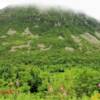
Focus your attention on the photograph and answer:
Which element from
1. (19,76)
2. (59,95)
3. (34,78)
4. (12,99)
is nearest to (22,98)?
(12,99)

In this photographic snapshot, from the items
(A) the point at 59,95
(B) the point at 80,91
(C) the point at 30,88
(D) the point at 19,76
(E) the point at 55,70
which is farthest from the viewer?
(E) the point at 55,70

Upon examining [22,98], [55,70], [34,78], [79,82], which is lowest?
[55,70]

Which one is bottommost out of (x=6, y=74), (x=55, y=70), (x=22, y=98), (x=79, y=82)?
(x=55, y=70)

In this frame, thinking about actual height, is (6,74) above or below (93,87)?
below

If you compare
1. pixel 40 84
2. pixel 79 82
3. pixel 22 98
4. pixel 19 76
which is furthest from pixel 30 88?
pixel 22 98

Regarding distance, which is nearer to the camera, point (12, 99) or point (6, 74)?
point (12, 99)

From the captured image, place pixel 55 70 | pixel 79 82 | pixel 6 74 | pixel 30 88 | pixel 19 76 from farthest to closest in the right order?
pixel 55 70 → pixel 6 74 → pixel 19 76 → pixel 30 88 → pixel 79 82

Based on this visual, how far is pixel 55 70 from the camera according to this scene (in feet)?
651

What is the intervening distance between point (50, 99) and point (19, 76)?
308 ft

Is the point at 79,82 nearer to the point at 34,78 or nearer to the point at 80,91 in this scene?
Result: the point at 80,91

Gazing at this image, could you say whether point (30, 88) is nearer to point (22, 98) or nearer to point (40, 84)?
point (40, 84)

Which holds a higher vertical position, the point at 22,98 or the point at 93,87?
the point at 22,98

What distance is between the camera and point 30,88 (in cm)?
9856

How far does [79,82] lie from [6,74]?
5611cm
